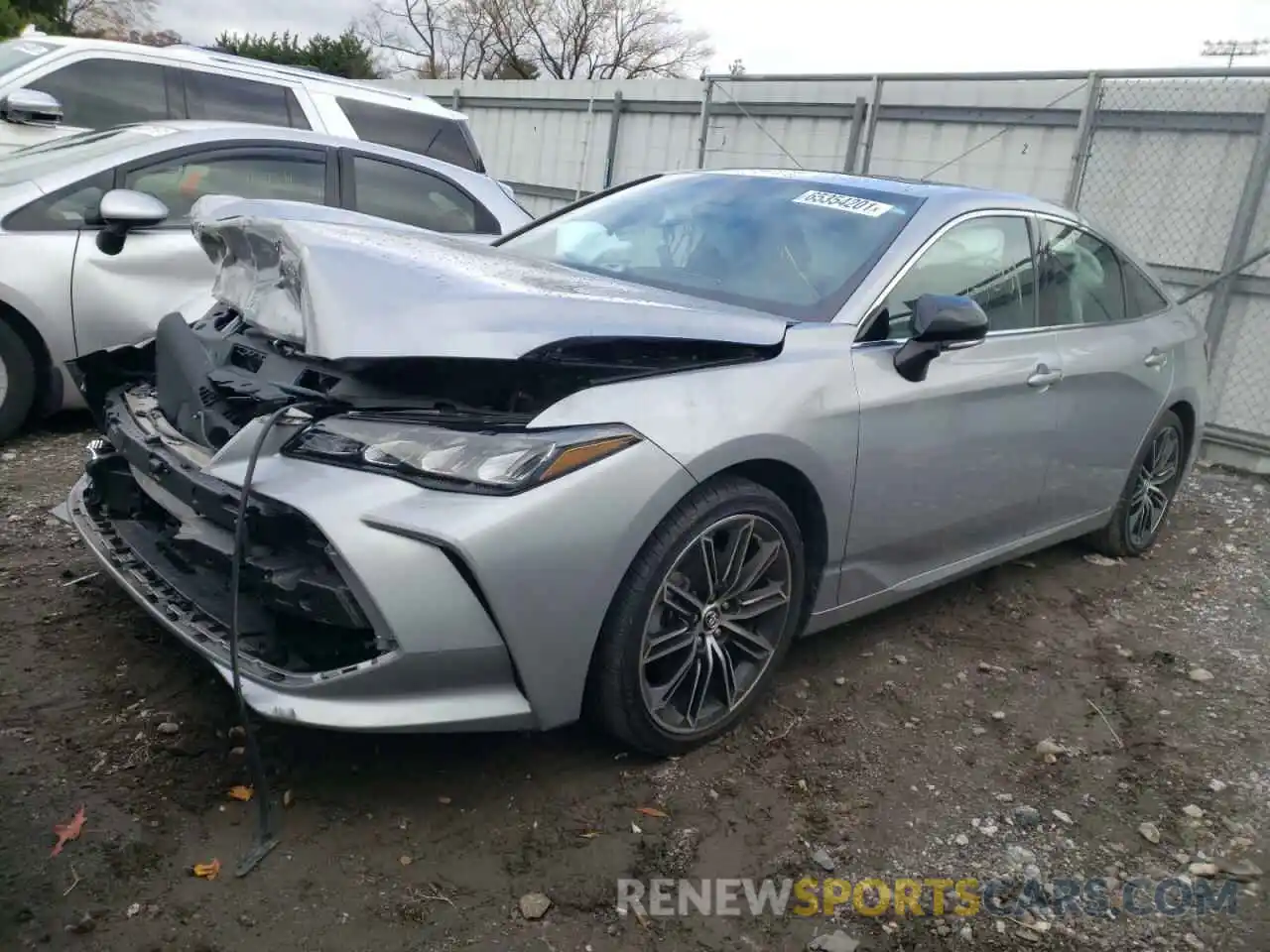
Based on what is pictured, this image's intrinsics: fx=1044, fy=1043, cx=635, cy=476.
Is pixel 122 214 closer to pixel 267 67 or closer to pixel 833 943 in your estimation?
pixel 267 67

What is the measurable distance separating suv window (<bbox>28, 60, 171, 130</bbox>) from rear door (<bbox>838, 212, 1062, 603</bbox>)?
18.0ft

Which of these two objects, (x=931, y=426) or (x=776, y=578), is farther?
(x=931, y=426)

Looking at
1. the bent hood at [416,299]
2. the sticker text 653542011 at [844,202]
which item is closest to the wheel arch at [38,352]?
the bent hood at [416,299]

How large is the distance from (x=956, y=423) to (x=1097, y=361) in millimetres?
1163

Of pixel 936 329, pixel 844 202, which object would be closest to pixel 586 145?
pixel 844 202

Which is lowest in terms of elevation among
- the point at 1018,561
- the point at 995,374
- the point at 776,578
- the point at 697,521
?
the point at 1018,561

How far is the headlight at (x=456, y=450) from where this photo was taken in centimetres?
230

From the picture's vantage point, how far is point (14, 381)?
4.48 metres

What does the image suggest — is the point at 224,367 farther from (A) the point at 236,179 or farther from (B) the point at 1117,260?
(B) the point at 1117,260

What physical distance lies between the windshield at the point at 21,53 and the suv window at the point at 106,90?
8.0 inches

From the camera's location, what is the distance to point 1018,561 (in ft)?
16.3

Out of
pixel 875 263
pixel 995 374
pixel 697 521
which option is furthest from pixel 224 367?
pixel 995 374

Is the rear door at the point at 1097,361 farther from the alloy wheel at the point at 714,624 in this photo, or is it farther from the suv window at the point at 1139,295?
the alloy wheel at the point at 714,624

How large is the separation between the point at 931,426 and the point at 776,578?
0.75 metres
